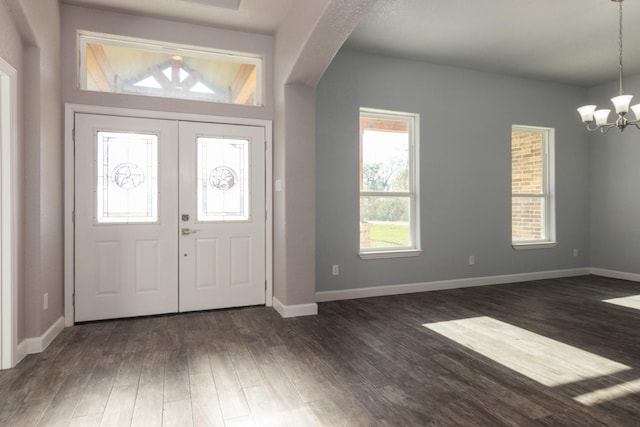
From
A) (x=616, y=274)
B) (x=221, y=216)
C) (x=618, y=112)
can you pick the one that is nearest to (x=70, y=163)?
(x=221, y=216)

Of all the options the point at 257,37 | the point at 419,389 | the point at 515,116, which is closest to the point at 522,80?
the point at 515,116

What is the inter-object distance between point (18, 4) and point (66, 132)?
1191 millimetres

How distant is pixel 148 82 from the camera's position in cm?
380

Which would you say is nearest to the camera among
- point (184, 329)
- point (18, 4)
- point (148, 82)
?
point (18, 4)

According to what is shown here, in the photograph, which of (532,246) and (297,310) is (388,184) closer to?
(297,310)

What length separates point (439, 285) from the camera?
512 cm

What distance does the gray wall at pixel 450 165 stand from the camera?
4570 mm

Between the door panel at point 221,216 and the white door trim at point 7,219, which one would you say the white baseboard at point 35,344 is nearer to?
the white door trim at point 7,219

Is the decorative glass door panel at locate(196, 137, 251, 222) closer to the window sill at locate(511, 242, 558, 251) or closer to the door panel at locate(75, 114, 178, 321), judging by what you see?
the door panel at locate(75, 114, 178, 321)

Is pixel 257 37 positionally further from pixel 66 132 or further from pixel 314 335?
pixel 314 335

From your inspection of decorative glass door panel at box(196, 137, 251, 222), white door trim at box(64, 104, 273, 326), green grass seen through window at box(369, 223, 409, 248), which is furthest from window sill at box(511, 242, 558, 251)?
white door trim at box(64, 104, 273, 326)

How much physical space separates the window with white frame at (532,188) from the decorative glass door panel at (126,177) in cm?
504

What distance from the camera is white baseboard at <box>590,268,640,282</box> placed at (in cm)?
567

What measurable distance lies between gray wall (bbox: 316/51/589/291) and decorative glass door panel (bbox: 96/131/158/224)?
1823 mm
